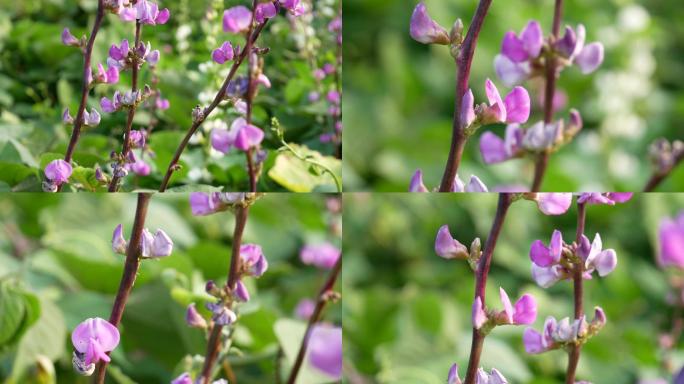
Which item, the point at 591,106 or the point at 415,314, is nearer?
the point at 415,314

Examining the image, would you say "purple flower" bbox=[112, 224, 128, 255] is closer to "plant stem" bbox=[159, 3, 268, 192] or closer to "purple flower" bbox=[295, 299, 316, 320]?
"plant stem" bbox=[159, 3, 268, 192]

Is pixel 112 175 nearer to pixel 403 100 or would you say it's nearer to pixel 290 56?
pixel 290 56

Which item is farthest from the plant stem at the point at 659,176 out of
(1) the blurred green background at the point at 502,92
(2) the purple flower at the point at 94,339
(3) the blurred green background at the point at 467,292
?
(1) the blurred green background at the point at 502,92

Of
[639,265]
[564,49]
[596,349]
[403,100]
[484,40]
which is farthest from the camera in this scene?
Result: [403,100]

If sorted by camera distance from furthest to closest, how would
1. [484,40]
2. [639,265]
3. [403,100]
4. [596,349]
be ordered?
[403,100] < [484,40] < [639,265] < [596,349]


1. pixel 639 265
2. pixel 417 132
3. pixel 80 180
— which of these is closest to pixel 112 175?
pixel 80 180

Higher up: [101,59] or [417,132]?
[101,59]

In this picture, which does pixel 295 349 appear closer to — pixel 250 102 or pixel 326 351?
pixel 326 351

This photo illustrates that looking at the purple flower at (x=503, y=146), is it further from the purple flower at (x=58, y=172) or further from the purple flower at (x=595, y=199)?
the purple flower at (x=58, y=172)
